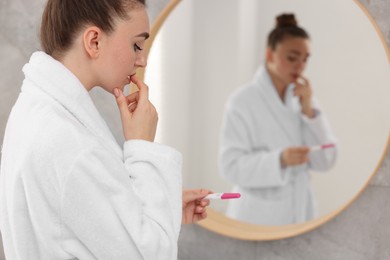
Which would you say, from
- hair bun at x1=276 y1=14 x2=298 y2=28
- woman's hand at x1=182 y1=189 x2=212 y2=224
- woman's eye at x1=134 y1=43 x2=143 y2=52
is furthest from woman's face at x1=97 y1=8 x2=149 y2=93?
hair bun at x1=276 y1=14 x2=298 y2=28

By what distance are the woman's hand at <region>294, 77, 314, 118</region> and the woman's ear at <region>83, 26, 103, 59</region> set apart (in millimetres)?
Result: 610

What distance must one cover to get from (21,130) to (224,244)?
774mm

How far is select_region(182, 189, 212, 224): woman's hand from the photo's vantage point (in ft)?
2.95

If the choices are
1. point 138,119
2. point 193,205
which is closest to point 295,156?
point 193,205

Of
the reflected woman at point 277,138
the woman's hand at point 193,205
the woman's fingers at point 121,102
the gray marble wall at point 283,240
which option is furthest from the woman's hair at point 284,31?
the woman's fingers at point 121,102

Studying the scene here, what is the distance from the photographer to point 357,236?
127 centimetres

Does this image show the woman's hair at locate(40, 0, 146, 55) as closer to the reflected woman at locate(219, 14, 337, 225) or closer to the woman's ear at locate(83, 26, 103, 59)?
the woman's ear at locate(83, 26, 103, 59)

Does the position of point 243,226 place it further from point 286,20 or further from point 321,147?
point 286,20

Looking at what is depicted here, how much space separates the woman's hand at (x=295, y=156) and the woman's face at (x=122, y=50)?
0.59m

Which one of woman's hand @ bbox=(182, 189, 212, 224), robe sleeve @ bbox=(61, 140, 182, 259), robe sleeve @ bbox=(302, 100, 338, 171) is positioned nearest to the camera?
robe sleeve @ bbox=(61, 140, 182, 259)

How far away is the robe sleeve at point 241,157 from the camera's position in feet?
4.36

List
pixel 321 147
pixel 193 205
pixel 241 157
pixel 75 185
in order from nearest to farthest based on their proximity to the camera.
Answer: pixel 75 185, pixel 193 205, pixel 321 147, pixel 241 157

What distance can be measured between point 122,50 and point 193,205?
11.1 inches

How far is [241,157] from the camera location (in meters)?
1.35
